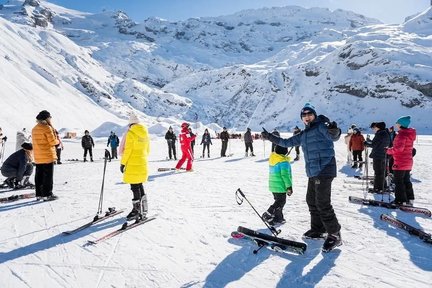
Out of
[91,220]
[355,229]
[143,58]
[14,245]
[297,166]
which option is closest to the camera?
[14,245]

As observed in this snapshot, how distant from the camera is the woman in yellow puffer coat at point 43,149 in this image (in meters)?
7.84

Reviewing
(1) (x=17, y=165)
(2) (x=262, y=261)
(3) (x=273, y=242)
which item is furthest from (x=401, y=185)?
(1) (x=17, y=165)

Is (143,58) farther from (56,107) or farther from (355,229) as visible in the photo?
(355,229)

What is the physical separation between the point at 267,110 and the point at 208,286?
9372 centimetres

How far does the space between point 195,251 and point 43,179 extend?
4.78 metres

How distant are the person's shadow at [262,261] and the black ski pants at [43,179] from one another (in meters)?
5.04

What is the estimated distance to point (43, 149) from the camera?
7859 millimetres

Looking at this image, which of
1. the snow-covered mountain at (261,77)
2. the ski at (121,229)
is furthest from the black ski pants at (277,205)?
the snow-covered mountain at (261,77)

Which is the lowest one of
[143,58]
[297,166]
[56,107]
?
[297,166]

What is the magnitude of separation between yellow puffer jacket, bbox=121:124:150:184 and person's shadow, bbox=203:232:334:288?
2221 millimetres

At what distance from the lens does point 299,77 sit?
9694 cm

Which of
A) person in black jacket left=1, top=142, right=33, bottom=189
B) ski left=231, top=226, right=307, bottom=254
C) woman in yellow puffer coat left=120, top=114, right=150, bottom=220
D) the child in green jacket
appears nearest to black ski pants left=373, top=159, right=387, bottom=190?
the child in green jacket

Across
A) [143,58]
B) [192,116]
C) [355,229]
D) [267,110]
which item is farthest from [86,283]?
[143,58]

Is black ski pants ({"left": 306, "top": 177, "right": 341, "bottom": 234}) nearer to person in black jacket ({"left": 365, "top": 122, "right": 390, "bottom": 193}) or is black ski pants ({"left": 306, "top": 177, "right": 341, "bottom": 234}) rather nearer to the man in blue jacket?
the man in blue jacket
